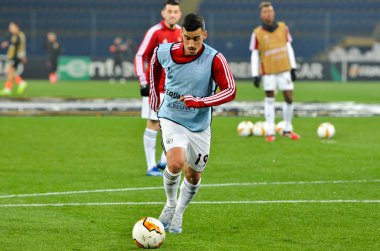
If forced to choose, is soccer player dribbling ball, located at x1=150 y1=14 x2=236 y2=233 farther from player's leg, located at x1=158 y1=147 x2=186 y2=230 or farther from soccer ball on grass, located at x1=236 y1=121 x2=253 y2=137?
soccer ball on grass, located at x1=236 y1=121 x2=253 y2=137

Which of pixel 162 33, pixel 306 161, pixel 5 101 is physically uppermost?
pixel 162 33

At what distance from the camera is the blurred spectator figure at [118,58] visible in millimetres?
42250

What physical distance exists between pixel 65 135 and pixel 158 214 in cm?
857

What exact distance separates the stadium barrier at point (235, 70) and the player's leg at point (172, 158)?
35218 mm

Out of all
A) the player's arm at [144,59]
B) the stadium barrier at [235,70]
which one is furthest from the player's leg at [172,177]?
the stadium barrier at [235,70]

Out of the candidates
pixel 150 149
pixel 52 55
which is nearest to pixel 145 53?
pixel 150 149

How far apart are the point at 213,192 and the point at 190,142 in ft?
8.10

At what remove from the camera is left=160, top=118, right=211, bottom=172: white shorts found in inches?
306

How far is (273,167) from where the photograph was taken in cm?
1243

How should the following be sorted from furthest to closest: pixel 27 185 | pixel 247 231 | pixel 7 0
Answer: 1. pixel 7 0
2. pixel 27 185
3. pixel 247 231

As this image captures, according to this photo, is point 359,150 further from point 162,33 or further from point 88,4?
point 88,4

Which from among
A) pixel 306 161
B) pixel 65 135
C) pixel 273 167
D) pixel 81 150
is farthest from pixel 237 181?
pixel 65 135

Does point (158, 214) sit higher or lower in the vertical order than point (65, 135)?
higher

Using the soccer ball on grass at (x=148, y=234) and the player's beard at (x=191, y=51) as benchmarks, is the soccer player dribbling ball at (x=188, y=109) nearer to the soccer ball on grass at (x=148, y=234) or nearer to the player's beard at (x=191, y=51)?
the player's beard at (x=191, y=51)
